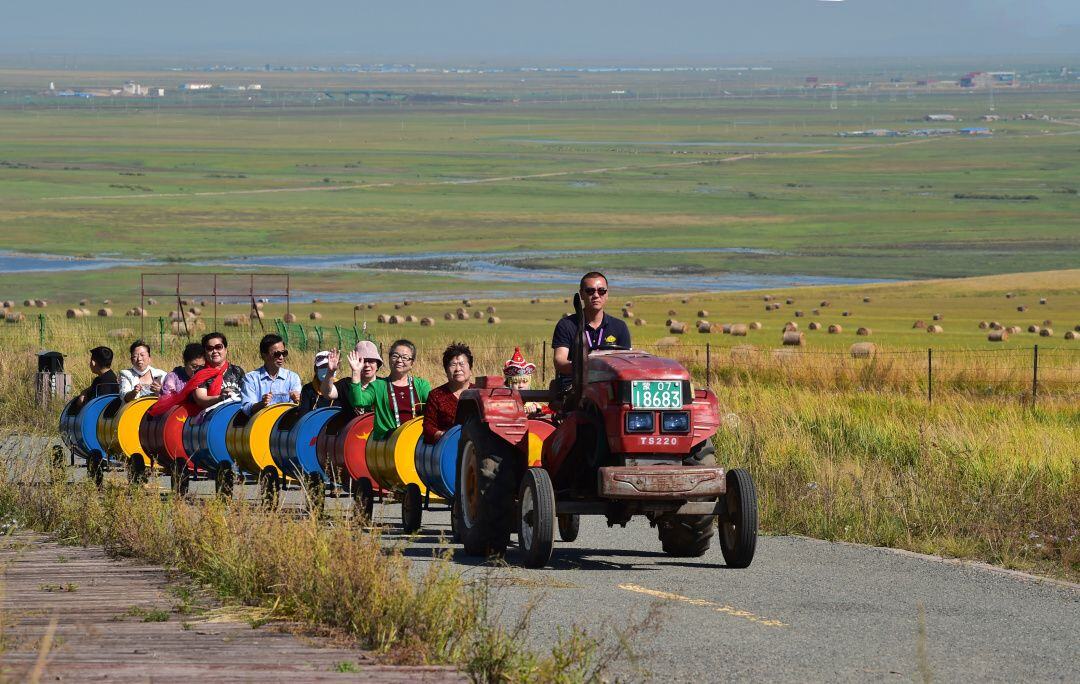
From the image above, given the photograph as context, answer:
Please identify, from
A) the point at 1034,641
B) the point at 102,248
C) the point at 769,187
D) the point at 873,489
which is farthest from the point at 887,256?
the point at 1034,641

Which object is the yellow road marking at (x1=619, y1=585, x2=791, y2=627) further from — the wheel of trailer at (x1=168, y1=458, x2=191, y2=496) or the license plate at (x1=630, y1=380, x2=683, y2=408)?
the wheel of trailer at (x1=168, y1=458, x2=191, y2=496)

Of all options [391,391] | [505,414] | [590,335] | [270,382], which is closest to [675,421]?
[590,335]

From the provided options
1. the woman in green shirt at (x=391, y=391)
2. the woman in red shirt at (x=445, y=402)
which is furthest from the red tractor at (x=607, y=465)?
the woman in green shirt at (x=391, y=391)

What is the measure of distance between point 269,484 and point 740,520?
15.4ft

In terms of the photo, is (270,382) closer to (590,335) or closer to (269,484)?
(269,484)

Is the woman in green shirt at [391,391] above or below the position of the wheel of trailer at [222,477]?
above

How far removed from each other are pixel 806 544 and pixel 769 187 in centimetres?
11452

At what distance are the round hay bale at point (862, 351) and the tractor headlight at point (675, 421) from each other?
2193cm

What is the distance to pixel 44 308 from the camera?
5550 cm

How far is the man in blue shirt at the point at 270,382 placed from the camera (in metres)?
16.6

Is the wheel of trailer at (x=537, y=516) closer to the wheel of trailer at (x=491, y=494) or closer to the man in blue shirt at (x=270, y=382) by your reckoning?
the wheel of trailer at (x=491, y=494)

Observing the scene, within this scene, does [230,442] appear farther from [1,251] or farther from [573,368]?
[1,251]

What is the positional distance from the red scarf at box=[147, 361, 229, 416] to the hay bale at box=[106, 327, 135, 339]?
22445 millimetres

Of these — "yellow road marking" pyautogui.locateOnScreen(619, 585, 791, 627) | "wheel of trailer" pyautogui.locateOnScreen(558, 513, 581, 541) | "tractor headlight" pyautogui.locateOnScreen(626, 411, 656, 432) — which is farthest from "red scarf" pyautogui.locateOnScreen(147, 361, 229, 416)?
"yellow road marking" pyautogui.locateOnScreen(619, 585, 791, 627)
